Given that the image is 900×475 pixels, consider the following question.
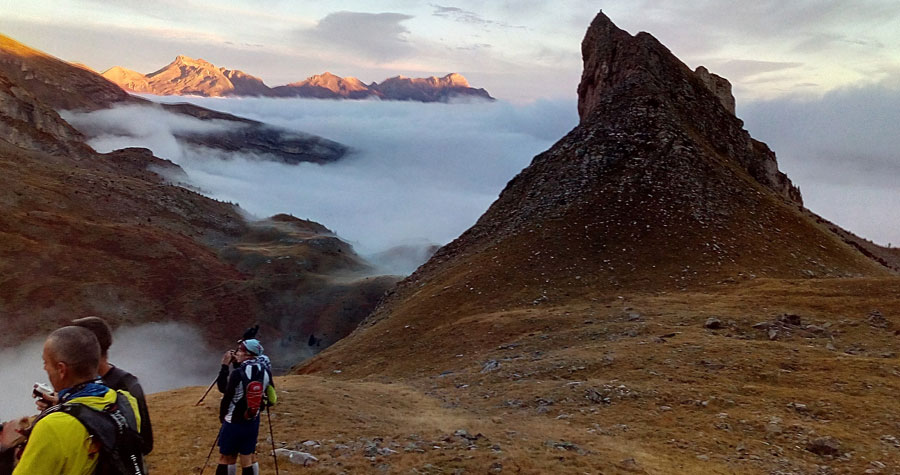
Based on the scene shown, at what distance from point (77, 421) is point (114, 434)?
0.34 metres

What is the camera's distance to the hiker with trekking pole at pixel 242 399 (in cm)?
1011

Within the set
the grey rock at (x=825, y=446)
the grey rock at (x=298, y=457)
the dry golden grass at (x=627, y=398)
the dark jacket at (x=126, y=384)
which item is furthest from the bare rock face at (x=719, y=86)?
the dark jacket at (x=126, y=384)

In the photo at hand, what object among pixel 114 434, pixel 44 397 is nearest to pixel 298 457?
pixel 44 397

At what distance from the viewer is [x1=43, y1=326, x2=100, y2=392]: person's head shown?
213 inches

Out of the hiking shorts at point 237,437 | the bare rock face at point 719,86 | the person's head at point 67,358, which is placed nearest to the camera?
the person's head at point 67,358

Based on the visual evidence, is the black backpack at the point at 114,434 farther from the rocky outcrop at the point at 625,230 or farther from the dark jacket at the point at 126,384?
the rocky outcrop at the point at 625,230

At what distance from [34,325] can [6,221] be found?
79.7 feet

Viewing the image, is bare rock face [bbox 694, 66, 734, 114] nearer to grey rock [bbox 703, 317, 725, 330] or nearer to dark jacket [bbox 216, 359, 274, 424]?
grey rock [bbox 703, 317, 725, 330]

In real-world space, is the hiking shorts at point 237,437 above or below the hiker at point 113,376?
below

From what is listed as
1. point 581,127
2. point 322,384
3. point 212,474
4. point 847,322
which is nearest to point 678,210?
point 581,127

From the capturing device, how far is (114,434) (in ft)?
17.2

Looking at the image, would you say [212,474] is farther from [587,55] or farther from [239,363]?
[587,55]

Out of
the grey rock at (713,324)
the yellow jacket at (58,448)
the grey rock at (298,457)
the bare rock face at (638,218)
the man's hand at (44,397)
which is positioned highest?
the bare rock face at (638,218)

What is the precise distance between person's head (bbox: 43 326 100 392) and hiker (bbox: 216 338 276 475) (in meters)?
4.57
